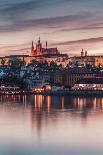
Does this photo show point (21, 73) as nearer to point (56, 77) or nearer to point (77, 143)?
point (56, 77)

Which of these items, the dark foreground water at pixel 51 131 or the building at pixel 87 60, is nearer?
the dark foreground water at pixel 51 131

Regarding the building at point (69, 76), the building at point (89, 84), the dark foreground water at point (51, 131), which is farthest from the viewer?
the building at point (69, 76)

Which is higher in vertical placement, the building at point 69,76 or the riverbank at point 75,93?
the building at point 69,76

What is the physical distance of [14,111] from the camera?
659 inches

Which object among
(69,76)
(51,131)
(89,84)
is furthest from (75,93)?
(51,131)

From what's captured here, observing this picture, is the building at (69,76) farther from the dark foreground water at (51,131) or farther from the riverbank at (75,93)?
the dark foreground water at (51,131)

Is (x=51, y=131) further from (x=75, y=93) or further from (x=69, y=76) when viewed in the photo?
(x=69, y=76)

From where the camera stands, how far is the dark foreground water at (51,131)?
391 inches

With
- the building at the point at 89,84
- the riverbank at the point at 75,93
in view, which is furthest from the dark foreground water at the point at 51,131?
the building at the point at 89,84

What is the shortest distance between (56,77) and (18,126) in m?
24.5

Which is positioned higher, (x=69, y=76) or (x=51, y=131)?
(x=69, y=76)

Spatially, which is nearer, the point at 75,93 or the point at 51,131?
the point at 51,131

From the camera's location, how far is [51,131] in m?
12.0

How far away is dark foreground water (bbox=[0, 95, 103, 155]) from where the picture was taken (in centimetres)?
992
